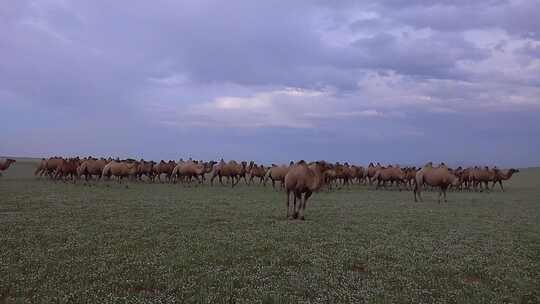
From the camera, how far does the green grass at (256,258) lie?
858 cm

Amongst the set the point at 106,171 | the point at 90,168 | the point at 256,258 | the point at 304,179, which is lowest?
the point at 256,258

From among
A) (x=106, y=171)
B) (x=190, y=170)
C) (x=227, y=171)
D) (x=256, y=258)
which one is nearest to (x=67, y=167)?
(x=106, y=171)

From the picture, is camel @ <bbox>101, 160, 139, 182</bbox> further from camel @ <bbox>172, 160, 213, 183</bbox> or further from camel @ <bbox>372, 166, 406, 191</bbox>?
camel @ <bbox>372, 166, 406, 191</bbox>

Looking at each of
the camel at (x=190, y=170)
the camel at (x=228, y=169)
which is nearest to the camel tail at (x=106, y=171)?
the camel at (x=190, y=170)

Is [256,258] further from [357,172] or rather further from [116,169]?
[357,172]

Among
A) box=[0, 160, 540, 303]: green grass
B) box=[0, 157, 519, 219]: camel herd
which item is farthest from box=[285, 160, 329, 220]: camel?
box=[0, 157, 519, 219]: camel herd

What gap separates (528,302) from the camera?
873cm

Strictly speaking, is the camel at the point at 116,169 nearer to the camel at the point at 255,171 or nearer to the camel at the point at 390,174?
the camel at the point at 255,171

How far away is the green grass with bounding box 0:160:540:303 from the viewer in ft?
28.1

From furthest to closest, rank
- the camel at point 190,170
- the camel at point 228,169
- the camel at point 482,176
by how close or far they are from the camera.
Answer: the camel at point 482,176 → the camel at point 228,169 → the camel at point 190,170

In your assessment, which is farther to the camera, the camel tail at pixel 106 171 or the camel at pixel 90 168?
the camel at pixel 90 168

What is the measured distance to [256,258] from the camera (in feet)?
36.4

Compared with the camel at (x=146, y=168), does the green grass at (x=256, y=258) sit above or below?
below

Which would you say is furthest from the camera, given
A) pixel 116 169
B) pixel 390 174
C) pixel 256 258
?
pixel 390 174
